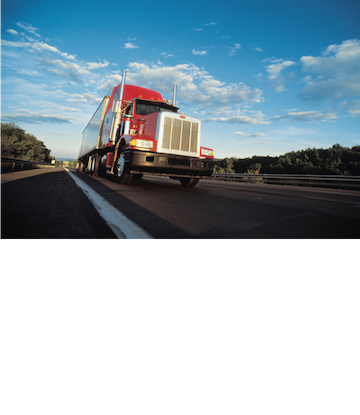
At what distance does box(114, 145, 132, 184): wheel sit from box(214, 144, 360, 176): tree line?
17.7m

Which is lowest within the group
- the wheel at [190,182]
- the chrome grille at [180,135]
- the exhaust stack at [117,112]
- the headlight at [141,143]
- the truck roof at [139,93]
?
the wheel at [190,182]

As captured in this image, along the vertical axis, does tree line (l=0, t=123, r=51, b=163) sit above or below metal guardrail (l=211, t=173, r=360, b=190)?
above

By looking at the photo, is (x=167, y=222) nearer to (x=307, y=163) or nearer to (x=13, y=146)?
(x=307, y=163)

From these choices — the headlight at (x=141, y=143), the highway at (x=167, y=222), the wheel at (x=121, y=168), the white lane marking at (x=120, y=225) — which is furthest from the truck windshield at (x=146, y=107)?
the white lane marking at (x=120, y=225)

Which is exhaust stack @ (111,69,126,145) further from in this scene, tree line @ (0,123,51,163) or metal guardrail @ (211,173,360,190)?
tree line @ (0,123,51,163)

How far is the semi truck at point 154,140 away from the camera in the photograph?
8.81 m

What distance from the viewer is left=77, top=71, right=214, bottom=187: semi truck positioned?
28.9 ft

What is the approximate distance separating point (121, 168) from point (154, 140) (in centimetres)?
163

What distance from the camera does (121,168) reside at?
31.8ft

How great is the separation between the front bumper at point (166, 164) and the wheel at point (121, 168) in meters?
0.55

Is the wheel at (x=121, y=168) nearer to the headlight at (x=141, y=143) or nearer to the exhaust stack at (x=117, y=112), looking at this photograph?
the headlight at (x=141, y=143)

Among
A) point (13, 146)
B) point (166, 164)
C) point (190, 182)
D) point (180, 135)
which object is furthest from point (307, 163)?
point (13, 146)

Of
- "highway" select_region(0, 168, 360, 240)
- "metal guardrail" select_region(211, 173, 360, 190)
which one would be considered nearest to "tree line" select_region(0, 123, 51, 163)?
"metal guardrail" select_region(211, 173, 360, 190)

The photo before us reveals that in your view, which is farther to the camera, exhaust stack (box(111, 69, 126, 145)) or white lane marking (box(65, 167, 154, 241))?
exhaust stack (box(111, 69, 126, 145))
